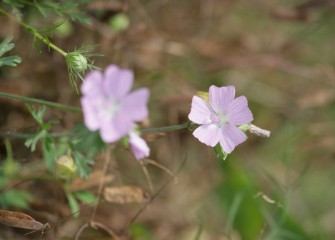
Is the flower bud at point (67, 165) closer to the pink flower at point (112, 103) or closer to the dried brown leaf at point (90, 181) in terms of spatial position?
the dried brown leaf at point (90, 181)

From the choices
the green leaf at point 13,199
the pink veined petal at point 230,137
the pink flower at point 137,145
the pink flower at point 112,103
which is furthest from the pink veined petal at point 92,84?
the green leaf at point 13,199

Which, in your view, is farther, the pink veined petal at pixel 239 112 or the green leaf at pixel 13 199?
the green leaf at pixel 13 199

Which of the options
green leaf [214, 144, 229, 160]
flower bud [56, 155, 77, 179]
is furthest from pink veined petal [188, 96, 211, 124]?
flower bud [56, 155, 77, 179]

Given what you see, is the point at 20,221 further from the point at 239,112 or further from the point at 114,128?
the point at 239,112

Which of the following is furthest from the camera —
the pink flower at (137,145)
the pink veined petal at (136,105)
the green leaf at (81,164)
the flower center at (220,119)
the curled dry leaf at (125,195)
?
the curled dry leaf at (125,195)

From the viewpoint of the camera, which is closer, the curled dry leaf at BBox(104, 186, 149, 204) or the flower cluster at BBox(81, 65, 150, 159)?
the flower cluster at BBox(81, 65, 150, 159)

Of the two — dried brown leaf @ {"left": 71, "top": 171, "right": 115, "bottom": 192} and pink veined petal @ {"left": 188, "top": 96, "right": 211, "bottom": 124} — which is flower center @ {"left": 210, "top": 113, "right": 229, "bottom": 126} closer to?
pink veined petal @ {"left": 188, "top": 96, "right": 211, "bottom": 124}

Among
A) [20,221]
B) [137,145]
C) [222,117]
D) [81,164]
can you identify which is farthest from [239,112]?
[20,221]
